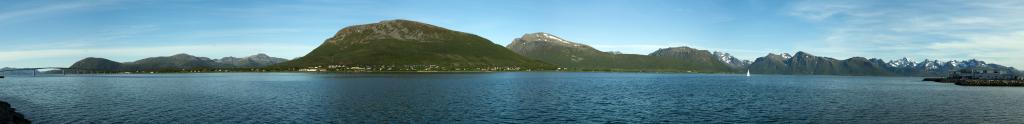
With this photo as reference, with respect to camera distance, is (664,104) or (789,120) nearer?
(789,120)

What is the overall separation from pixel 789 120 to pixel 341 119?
41.0m

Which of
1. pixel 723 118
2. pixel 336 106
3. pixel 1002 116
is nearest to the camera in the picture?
pixel 723 118

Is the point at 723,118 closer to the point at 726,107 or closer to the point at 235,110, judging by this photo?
the point at 726,107

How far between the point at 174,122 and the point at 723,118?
162ft

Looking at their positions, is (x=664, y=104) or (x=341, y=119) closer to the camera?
(x=341, y=119)

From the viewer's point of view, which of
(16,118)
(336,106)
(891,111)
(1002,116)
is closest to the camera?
(16,118)

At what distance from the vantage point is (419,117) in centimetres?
6888

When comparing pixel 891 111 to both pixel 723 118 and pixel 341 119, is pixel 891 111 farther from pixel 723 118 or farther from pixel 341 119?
pixel 341 119

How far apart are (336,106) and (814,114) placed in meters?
51.9

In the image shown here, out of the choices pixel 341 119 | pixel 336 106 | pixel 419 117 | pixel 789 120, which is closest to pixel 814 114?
pixel 789 120

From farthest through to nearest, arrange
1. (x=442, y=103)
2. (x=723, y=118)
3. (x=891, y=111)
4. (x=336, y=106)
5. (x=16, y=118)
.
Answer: (x=442, y=103)
(x=336, y=106)
(x=891, y=111)
(x=723, y=118)
(x=16, y=118)

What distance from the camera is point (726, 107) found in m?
84.2

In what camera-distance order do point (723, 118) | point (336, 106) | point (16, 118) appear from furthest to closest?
1. point (336, 106)
2. point (723, 118)
3. point (16, 118)

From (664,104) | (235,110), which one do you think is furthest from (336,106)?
(664,104)
